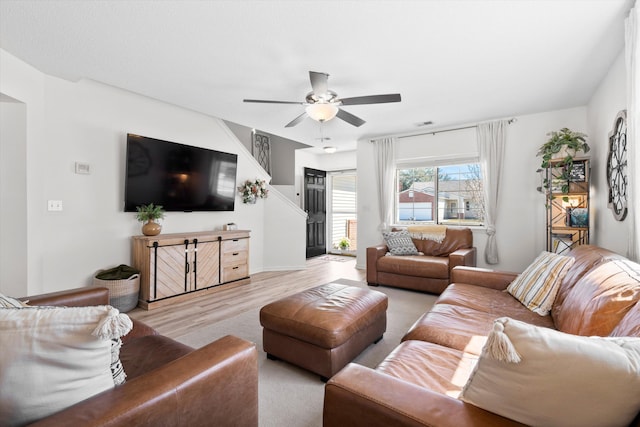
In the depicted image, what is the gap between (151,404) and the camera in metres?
0.85

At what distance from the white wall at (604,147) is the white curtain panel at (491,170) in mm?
1015

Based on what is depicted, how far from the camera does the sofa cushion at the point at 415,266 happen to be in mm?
3818

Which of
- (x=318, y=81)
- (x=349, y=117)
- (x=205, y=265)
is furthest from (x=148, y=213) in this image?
(x=349, y=117)

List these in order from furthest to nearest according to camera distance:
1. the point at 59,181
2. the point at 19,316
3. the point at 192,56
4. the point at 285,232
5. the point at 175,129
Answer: the point at 285,232 < the point at 175,129 < the point at 59,181 < the point at 192,56 < the point at 19,316

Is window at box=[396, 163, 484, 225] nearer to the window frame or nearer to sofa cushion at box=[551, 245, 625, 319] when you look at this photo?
the window frame

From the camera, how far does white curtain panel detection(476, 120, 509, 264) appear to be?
14.5ft

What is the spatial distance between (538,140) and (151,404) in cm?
524

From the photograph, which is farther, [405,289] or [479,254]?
[479,254]

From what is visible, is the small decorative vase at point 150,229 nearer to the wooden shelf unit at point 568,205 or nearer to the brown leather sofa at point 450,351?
the brown leather sofa at point 450,351

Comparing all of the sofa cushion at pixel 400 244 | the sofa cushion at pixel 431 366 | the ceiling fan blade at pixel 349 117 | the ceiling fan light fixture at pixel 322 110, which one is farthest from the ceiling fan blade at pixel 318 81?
the sofa cushion at pixel 400 244

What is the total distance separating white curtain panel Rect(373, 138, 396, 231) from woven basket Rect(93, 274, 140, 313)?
395 centimetres

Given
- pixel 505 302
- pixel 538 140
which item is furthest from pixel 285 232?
pixel 538 140

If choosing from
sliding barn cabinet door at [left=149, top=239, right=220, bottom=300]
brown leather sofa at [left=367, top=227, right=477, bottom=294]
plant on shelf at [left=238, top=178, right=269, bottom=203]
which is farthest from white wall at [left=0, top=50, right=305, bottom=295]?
brown leather sofa at [left=367, top=227, right=477, bottom=294]

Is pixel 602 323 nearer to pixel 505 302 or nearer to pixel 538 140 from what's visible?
pixel 505 302
